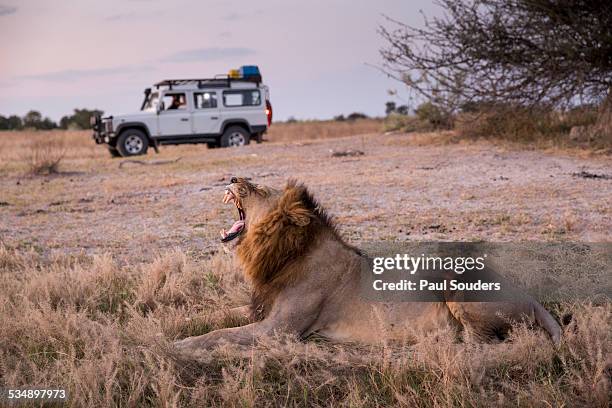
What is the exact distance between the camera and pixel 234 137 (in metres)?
24.6

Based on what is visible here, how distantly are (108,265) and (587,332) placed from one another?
4.00m

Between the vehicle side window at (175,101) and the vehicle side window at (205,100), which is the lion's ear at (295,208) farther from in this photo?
the vehicle side window at (205,100)

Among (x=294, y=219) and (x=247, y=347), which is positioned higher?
(x=294, y=219)

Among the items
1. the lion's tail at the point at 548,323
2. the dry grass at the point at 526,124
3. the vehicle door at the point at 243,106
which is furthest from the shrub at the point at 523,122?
the lion's tail at the point at 548,323

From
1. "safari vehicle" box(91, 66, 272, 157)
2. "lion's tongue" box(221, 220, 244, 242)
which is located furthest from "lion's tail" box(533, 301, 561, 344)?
"safari vehicle" box(91, 66, 272, 157)

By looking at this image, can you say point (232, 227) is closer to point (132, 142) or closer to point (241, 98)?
point (132, 142)

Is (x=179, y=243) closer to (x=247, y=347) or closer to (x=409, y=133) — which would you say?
(x=247, y=347)

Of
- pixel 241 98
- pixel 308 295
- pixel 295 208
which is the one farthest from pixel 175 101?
pixel 308 295

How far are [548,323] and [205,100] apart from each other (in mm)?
20427

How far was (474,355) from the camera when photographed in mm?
4090

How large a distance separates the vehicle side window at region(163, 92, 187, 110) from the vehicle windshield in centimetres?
37

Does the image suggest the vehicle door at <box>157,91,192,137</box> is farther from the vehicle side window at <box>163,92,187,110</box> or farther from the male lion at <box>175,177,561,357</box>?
the male lion at <box>175,177,561,357</box>

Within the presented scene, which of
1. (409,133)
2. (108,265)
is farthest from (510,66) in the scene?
(108,265)

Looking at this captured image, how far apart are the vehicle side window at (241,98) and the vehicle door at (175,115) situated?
1321mm
